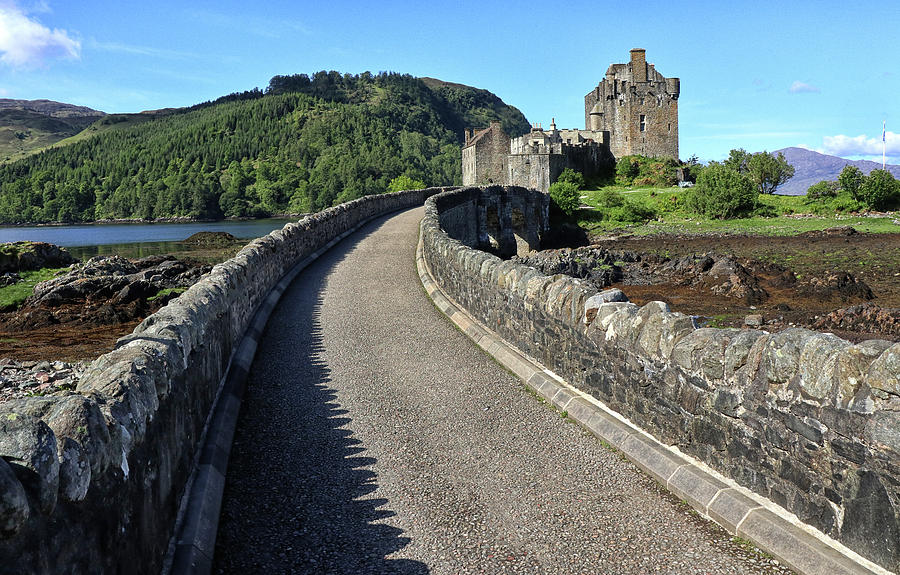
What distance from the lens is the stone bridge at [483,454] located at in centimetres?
343

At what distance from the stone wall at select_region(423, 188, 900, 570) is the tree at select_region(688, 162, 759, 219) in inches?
1752

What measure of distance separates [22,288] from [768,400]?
25.7m

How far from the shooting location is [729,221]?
154ft

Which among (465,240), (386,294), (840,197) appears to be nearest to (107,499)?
(386,294)

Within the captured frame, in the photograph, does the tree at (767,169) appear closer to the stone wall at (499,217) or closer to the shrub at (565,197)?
the shrub at (565,197)

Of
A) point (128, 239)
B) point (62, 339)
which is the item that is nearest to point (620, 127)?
point (128, 239)

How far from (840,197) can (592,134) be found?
88.3 feet

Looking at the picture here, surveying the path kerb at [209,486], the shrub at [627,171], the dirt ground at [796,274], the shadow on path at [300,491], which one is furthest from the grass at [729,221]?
the path kerb at [209,486]

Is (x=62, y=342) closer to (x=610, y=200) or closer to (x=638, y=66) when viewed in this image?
(x=610, y=200)

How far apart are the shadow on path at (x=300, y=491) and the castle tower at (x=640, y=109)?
217 ft

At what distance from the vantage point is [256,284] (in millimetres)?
12000

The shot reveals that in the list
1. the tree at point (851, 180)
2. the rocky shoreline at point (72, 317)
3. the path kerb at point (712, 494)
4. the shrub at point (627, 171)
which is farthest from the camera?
the shrub at point (627, 171)

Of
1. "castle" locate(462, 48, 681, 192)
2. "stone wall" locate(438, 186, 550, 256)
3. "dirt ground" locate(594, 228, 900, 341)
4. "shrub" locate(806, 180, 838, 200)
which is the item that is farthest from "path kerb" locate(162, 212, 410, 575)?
"castle" locate(462, 48, 681, 192)

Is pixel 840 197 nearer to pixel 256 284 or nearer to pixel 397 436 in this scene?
A: pixel 256 284
